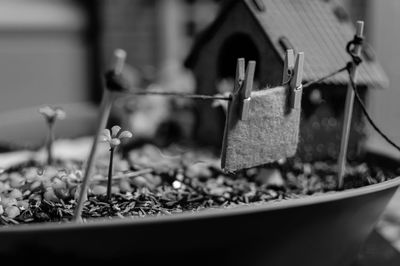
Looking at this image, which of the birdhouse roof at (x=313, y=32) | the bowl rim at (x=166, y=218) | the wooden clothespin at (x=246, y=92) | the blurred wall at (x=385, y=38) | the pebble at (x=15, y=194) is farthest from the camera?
the blurred wall at (x=385, y=38)

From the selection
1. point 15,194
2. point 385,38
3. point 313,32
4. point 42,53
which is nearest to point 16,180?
point 15,194

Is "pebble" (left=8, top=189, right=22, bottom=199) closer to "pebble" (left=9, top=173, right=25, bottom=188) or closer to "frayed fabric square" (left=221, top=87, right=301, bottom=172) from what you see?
"pebble" (left=9, top=173, right=25, bottom=188)

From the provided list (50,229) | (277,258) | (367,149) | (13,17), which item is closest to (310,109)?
(367,149)

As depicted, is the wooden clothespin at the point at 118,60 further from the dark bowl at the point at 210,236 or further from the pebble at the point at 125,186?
the pebble at the point at 125,186

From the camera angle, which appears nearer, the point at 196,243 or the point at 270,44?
the point at 196,243

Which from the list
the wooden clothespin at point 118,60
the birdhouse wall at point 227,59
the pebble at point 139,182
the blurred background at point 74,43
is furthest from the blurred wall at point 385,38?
the wooden clothespin at point 118,60

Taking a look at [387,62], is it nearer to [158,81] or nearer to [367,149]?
[158,81]
